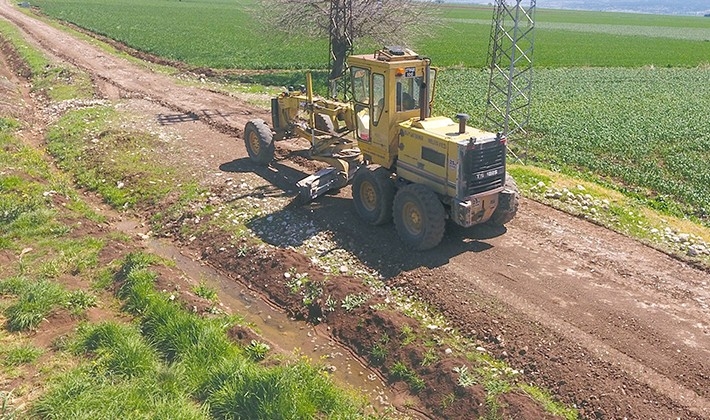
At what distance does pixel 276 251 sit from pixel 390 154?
3158 mm

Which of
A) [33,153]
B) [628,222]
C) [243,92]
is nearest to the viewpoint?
[628,222]

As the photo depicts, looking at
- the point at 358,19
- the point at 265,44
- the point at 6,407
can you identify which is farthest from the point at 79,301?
the point at 265,44

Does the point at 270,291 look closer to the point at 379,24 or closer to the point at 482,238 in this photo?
the point at 482,238

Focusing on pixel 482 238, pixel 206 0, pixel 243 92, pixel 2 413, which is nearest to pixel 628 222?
pixel 482 238

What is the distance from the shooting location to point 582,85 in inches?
1374

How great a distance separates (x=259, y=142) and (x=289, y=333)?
757 cm

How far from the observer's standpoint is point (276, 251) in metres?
12.0

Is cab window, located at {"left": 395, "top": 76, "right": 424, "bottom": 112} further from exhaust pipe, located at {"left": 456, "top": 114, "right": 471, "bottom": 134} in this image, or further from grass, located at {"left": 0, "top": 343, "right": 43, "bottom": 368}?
grass, located at {"left": 0, "top": 343, "right": 43, "bottom": 368}

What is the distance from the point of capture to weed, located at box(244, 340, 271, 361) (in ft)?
29.0

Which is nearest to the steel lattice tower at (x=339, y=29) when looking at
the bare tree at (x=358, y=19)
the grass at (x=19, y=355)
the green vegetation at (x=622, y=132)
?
the bare tree at (x=358, y=19)

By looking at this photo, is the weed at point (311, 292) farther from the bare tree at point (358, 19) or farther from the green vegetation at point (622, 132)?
the bare tree at point (358, 19)

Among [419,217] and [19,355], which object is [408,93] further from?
[19,355]

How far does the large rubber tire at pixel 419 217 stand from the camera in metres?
11.1

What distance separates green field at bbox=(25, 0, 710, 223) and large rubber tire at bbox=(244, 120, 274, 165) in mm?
8263
